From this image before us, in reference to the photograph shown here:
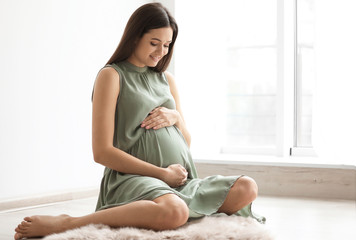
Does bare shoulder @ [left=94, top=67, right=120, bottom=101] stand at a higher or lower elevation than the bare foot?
higher

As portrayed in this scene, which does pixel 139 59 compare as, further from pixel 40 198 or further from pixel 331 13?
pixel 331 13

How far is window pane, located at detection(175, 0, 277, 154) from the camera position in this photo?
393 cm

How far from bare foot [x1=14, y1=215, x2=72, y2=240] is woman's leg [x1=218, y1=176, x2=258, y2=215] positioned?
0.60 metres

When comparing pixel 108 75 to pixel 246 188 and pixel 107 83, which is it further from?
pixel 246 188

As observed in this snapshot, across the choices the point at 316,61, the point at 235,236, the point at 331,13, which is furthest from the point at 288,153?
the point at 235,236

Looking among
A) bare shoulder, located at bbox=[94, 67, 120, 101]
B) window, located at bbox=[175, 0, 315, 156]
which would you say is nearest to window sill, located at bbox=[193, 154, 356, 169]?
window, located at bbox=[175, 0, 315, 156]

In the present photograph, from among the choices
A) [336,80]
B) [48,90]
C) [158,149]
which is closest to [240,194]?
[158,149]

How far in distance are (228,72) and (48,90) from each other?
5.19 feet

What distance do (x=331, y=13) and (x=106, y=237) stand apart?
2190 mm

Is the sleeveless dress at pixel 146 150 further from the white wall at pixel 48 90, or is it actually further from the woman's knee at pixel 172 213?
the white wall at pixel 48 90

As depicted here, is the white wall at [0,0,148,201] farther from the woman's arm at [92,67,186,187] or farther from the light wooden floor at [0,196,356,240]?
the woman's arm at [92,67,186,187]

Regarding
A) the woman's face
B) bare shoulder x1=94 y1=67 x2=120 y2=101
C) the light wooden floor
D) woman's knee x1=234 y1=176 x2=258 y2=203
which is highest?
the woman's face

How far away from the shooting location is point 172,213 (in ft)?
6.03

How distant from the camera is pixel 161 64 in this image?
7.38 feet
